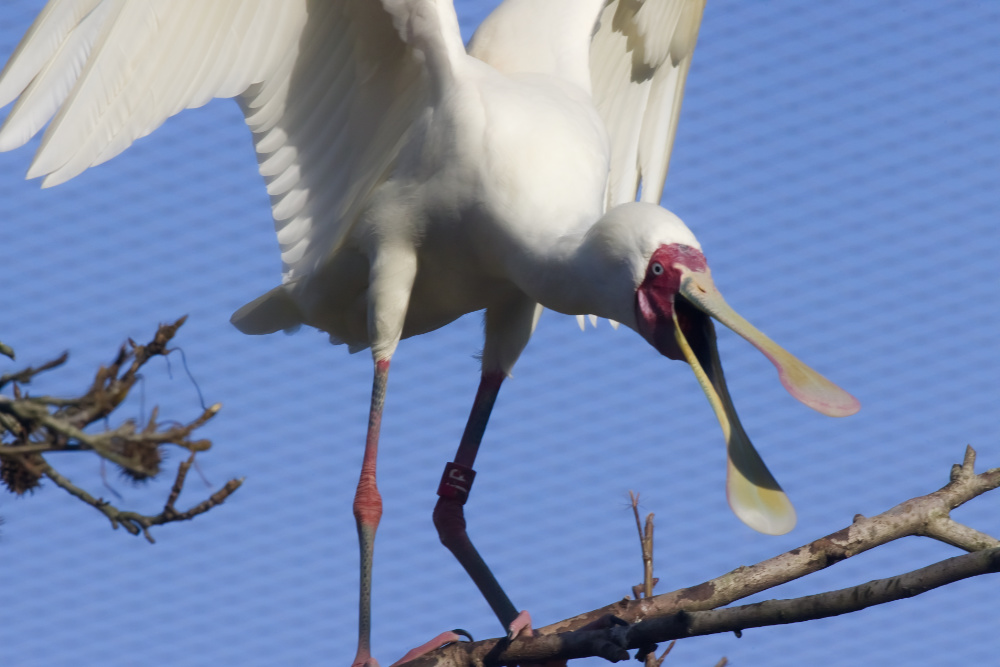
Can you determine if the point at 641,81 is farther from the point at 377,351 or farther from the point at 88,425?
the point at 88,425

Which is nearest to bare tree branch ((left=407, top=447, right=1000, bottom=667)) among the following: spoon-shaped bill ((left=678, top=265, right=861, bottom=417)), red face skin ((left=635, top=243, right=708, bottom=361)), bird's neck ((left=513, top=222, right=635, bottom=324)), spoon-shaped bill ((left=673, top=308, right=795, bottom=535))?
spoon-shaped bill ((left=673, top=308, right=795, bottom=535))

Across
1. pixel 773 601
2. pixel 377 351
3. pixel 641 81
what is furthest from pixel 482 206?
pixel 641 81

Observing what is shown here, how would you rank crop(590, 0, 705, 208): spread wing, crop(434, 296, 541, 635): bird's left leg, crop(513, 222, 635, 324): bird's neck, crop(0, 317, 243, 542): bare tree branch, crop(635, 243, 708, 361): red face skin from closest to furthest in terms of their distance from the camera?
1. crop(0, 317, 243, 542): bare tree branch
2. crop(635, 243, 708, 361): red face skin
3. crop(513, 222, 635, 324): bird's neck
4. crop(434, 296, 541, 635): bird's left leg
5. crop(590, 0, 705, 208): spread wing

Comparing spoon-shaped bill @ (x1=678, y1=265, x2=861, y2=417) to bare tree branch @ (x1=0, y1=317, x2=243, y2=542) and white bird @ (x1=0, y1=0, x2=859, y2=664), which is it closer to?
white bird @ (x1=0, y1=0, x2=859, y2=664)

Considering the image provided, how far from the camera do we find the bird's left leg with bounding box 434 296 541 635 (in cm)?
341

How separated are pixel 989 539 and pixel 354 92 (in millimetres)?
1840

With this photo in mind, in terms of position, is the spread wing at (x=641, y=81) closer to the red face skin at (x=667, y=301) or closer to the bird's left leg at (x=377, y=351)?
the bird's left leg at (x=377, y=351)

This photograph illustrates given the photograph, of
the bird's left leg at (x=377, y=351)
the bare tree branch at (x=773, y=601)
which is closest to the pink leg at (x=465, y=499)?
the bird's left leg at (x=377, y=351)

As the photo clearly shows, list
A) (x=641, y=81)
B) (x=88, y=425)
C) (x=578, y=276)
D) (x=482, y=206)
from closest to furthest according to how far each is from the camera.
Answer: (x=88, y=425), (x=578, y=276), (x=482, y=206), (x=641, y=81)

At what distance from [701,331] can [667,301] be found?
3.7 inches

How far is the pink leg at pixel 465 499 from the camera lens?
326 centimetres

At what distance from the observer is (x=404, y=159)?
3104 millimetres

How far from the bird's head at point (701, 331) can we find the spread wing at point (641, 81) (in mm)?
1486

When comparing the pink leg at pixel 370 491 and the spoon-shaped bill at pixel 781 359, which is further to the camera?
the pink leg at pixel 370 491
